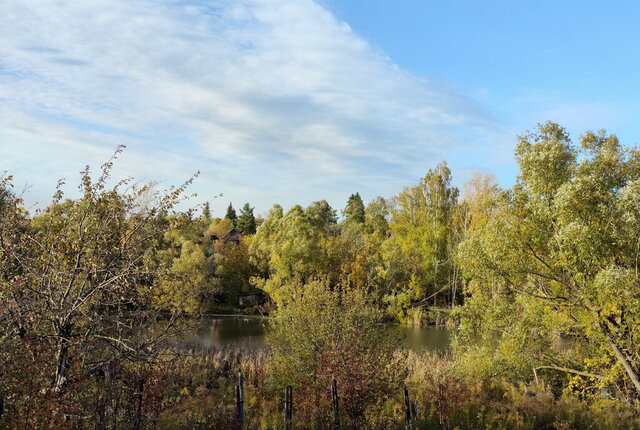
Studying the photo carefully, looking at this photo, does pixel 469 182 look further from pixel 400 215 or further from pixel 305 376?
pixel 305 376

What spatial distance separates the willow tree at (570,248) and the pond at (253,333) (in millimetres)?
12149

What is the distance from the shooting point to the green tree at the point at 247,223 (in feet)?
214

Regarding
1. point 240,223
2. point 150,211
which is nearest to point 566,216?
point 150,211

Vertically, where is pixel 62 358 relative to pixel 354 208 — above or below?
below

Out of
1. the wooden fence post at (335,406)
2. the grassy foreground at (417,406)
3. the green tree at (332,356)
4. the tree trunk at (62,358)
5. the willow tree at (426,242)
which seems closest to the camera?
the tree trunk at (62,358)

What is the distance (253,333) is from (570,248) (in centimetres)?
2345

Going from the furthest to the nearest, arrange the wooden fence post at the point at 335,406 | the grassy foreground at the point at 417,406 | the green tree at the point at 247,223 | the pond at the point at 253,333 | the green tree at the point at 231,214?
the green tree at the point at 231,214 → the green tree at the point at 247,223 → the pond at the point at 253,333 → the grassy foreground at the point at 417,406 → the wooden fence post at the point at 335,406

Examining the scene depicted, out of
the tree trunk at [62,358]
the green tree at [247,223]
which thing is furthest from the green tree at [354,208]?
the tree trunk at [62,358]

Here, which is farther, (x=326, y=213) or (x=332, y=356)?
(x=326, y=213)

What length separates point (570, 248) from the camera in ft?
38.2

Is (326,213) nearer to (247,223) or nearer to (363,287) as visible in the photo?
(247,223)

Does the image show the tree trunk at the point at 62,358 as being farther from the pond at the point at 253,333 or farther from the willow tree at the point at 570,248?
the pond at the point at 253,333

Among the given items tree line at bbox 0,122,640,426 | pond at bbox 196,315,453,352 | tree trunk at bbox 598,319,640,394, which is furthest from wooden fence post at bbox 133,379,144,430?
pond at bbox 196,315,453,352

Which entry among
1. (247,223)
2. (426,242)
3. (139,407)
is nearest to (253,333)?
(426,242)
